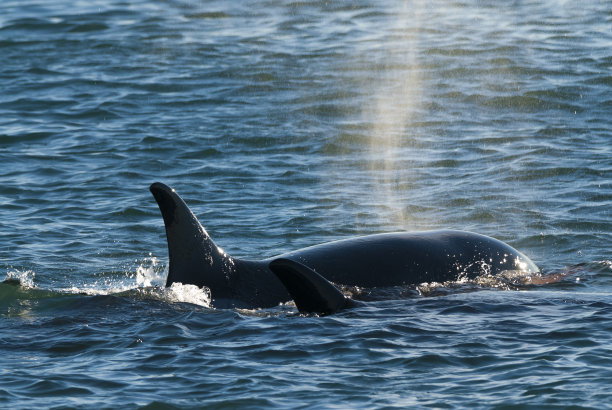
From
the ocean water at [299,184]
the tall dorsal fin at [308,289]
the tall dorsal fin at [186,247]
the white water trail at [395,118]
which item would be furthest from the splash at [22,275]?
the white water trail at [395,118]

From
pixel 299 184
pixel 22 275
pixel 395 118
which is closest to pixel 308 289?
pixel 22 275

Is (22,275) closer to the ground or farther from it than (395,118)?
closer to the ground

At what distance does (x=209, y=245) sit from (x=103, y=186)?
24.7 feet

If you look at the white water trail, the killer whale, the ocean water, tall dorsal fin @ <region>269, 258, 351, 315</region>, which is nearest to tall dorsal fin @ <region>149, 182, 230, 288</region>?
the killer whale

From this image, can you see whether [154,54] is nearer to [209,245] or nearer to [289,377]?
[209,245]

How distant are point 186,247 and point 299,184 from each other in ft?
24.5

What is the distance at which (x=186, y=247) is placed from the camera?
10242mm

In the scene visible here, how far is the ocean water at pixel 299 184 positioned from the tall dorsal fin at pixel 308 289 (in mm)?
161

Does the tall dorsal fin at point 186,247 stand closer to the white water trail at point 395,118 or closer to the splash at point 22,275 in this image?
the splash at point 22,275

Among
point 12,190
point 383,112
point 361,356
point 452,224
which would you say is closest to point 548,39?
point 383,112

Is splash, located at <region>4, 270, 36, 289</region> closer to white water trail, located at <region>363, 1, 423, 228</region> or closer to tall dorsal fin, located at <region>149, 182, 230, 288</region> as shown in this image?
tall dorsal fin, located at <region>149, 182, 230, 288</region>

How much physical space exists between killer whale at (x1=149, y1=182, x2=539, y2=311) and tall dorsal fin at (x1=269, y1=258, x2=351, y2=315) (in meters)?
0.06

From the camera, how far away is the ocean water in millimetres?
8727

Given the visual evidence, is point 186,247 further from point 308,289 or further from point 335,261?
point 335,261
